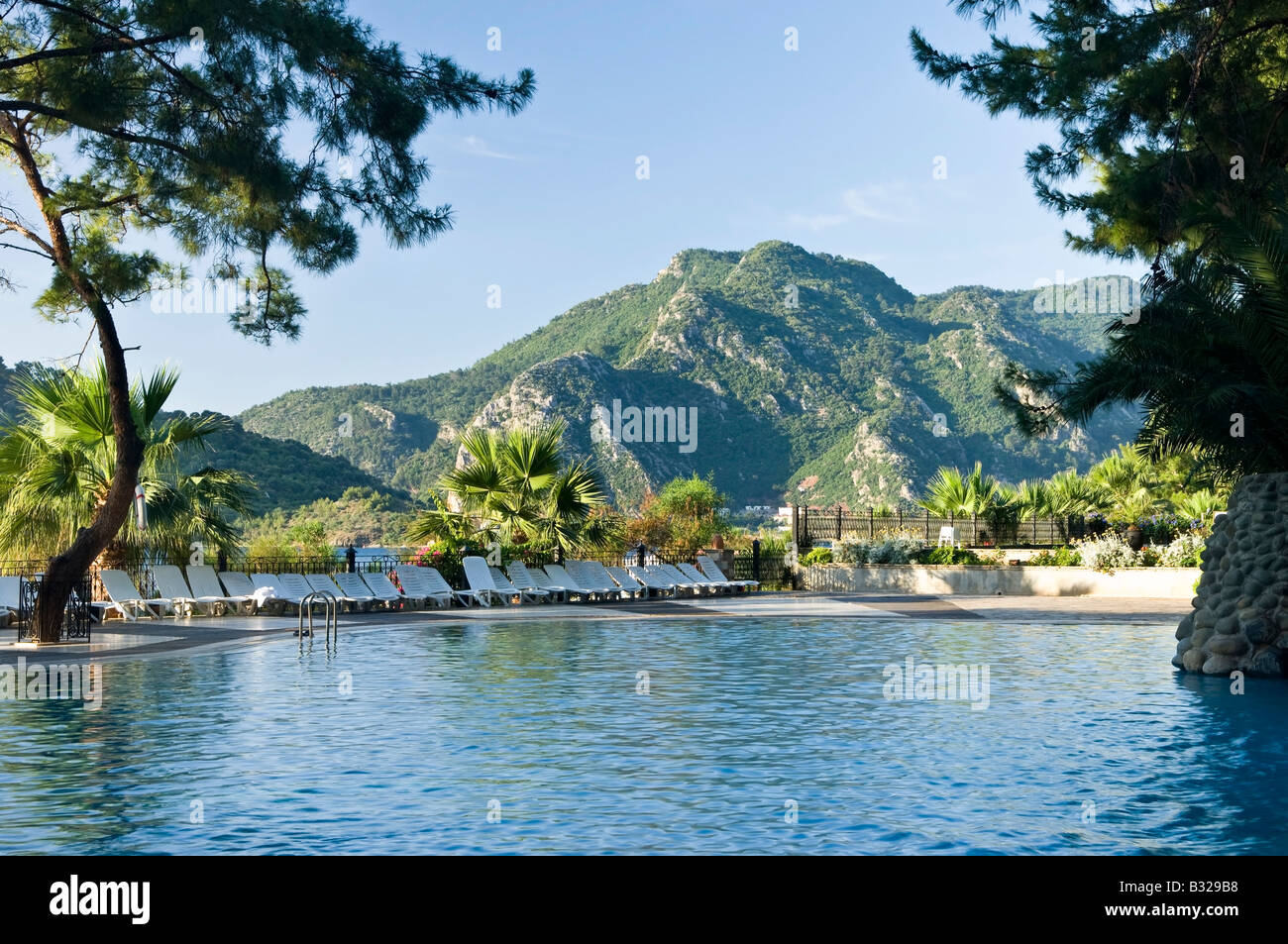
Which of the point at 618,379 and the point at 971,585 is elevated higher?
the point at 618,379

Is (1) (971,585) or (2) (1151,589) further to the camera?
(1) (971,585)

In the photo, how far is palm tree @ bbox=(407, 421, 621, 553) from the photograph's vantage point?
2316 cm

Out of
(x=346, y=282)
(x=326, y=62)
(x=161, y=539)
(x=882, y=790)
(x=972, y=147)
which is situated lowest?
(x=882, y=790)

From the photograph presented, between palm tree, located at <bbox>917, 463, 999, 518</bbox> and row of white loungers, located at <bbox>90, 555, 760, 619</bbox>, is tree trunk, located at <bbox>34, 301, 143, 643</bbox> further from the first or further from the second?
palm tree, located at <bbox>917, 463, 999, 518</bbox>

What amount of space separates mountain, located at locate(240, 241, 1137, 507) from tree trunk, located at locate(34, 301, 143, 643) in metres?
51.0

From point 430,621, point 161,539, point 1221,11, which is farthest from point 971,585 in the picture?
point 161,539

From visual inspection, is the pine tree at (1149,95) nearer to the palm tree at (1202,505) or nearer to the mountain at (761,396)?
the palm tree at (1202,505)

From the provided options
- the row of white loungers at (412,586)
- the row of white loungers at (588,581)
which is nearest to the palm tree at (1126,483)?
the row of white loungers at (588,581)

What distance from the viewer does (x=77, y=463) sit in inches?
682

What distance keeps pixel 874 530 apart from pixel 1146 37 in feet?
57.3

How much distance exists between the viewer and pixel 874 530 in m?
29.4

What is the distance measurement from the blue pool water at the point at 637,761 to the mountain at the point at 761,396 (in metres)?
53.7

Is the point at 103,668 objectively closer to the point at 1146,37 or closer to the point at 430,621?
the point at 430,621

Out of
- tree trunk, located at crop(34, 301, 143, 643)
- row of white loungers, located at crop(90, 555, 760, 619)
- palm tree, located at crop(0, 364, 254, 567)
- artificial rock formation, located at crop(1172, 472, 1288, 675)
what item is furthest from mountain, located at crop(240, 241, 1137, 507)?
artificial rock formation, located at crop(1172, 472, 1288, 675)
